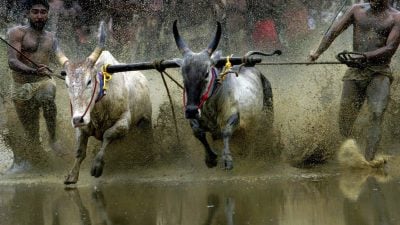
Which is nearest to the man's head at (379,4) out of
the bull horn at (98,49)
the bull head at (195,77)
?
the bull head at (195,77)

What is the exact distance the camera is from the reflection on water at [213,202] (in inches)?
262

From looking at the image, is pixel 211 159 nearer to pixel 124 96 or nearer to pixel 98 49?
pixel 124 96

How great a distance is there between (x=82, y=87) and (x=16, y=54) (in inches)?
78.4

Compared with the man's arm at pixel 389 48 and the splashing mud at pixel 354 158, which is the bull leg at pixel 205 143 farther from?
the man's arm at pixel 389 48

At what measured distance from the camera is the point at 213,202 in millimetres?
7410

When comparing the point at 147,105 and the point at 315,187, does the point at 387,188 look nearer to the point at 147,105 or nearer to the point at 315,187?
the point at 315,187

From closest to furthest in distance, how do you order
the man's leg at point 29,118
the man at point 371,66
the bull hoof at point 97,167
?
the bull hoof at point 97,167 < the man at point 371,66 < the man's leg at point 29,118

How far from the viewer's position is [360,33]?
9.49 metres

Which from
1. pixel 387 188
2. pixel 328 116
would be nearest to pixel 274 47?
pixel 328 116

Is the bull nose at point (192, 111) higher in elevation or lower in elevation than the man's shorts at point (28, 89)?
lower

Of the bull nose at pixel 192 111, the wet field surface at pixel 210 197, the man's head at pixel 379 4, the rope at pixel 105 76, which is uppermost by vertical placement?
the man's head at pixel 379 4

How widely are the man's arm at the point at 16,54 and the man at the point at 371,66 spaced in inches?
131

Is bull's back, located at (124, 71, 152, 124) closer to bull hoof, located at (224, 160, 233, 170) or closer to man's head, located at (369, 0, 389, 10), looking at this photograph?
bull hoof, located at (224, 160, 233, 170)

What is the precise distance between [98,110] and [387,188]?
2.97 metres
